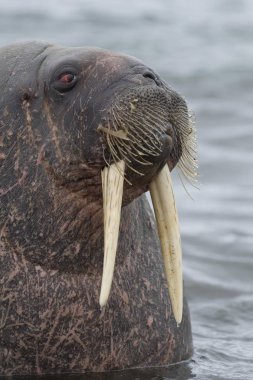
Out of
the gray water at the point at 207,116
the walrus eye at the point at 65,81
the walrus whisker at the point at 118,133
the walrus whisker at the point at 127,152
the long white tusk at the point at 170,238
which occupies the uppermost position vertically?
the gray water at the point at 207,116

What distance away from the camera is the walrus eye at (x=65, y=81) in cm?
689

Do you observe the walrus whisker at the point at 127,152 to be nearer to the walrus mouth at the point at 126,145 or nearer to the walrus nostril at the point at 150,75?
the walrus mouth at the point at 126,145

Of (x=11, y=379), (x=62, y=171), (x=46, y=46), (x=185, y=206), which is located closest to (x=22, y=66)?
(x=46, y=46)

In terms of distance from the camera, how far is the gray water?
927 centimetres

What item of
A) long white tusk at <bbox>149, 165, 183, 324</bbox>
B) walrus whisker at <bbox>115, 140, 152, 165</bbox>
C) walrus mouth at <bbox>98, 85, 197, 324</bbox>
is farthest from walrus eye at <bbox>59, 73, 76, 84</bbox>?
long white tusk at <bbox>149, 165, 183, 324</bbox>

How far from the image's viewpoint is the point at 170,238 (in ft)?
22.7

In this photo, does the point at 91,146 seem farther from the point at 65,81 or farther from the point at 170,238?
the point at 170,238

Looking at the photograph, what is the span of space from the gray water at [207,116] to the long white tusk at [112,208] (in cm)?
113

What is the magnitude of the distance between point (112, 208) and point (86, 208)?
0.44 m

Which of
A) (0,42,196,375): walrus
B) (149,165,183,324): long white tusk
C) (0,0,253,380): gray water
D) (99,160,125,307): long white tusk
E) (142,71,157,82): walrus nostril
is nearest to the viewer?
(99,160,125,307): long white tusk

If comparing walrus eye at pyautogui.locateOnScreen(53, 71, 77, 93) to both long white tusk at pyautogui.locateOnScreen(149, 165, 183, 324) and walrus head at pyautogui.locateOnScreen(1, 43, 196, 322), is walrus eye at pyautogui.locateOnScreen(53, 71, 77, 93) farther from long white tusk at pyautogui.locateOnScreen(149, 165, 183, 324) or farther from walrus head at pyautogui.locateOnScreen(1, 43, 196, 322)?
long white tusk at pyautogui.locateOnScreen(149, 165, 183, 324)

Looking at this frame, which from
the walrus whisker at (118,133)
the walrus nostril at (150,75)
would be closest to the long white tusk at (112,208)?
the walrus whisker at (118,133)

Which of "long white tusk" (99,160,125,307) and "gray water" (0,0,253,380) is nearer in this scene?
"long white tusk" (99,160,125,307)

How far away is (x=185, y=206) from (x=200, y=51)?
8947 millimetres
